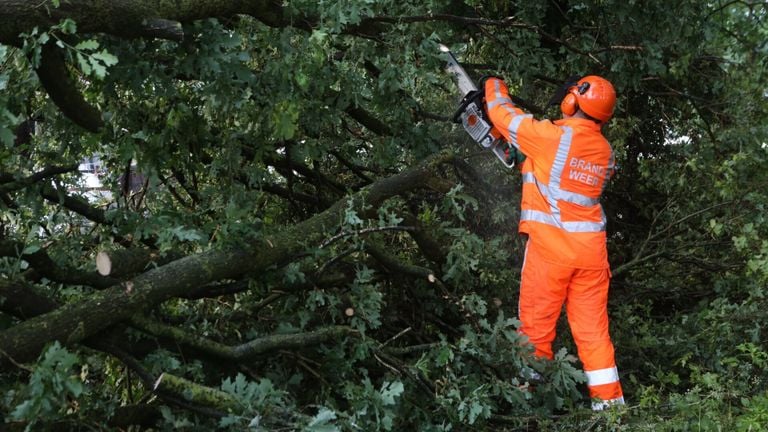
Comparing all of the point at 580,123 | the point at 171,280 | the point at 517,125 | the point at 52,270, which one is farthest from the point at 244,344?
the point at 580,123

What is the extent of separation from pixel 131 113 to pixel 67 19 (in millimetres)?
1359

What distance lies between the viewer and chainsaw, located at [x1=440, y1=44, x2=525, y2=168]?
14.1ft

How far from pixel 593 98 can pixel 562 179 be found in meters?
0.47

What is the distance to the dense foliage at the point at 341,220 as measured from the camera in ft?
8.81

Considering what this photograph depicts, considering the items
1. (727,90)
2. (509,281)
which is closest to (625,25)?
(727,90)

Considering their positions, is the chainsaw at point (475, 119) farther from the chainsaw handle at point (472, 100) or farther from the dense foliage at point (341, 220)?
the dense foliage at point (341, 220)

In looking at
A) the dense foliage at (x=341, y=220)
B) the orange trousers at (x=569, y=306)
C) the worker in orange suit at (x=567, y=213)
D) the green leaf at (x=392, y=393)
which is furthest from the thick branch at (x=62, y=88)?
the orange trousers at (x=569, y=306)

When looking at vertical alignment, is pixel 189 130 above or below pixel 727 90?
below

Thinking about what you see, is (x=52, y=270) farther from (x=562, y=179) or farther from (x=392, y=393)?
(x=562, y=179)

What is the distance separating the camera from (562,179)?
4078mm

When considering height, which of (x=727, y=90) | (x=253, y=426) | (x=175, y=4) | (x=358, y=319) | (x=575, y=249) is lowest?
(x=253, y=426)

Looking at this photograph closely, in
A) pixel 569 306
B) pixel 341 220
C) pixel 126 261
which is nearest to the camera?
pixel 126 261

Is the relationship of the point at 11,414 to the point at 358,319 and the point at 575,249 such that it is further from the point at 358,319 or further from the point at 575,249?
the point at 575,249

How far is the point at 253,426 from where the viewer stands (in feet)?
8.30
